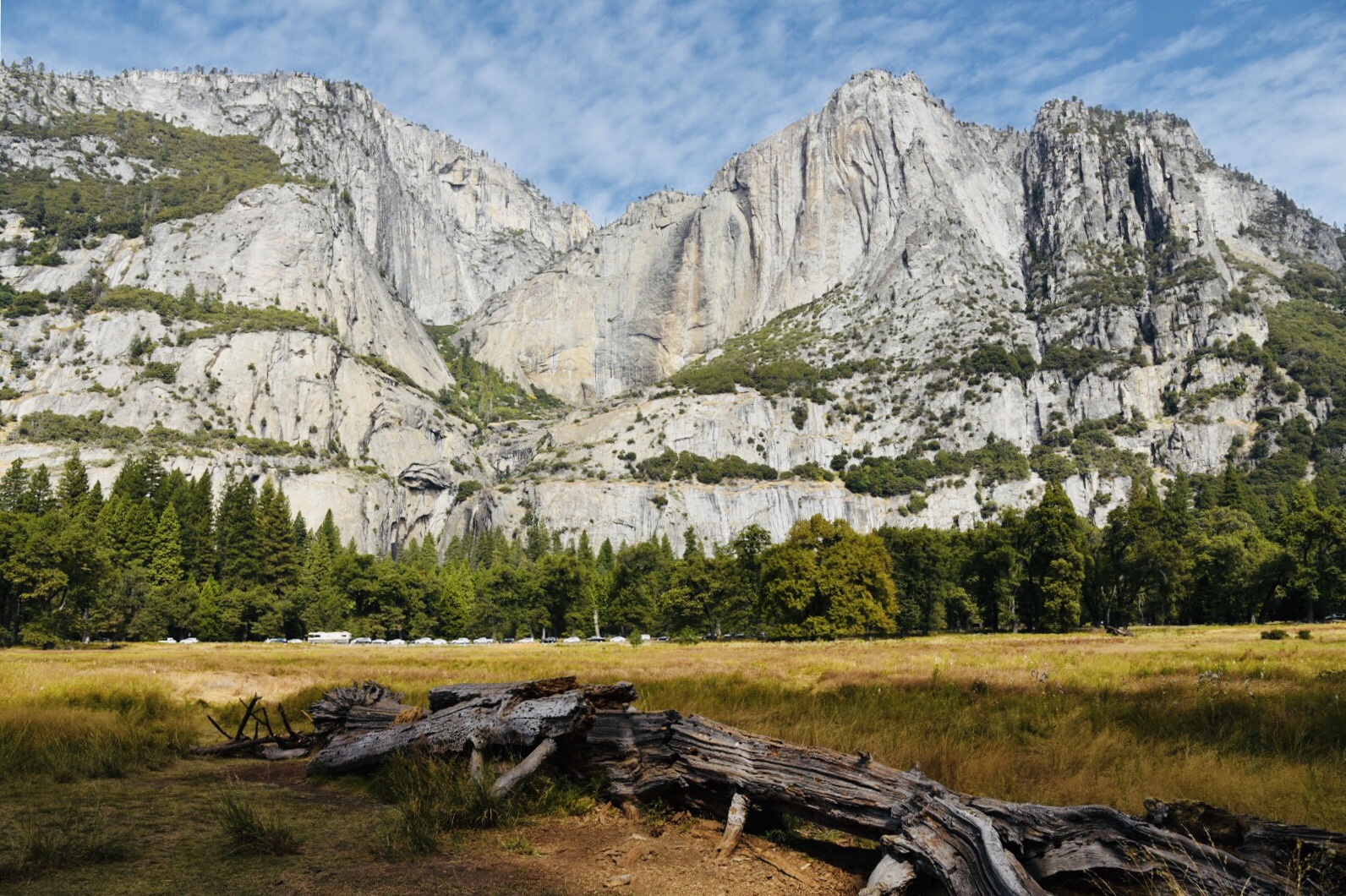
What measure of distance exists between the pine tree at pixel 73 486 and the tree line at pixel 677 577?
0.87ft

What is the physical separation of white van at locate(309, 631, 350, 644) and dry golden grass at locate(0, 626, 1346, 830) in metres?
56.5

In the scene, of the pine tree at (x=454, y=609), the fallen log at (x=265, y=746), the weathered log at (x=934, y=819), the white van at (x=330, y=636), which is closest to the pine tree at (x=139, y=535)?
the white van at (x=330, y=636)

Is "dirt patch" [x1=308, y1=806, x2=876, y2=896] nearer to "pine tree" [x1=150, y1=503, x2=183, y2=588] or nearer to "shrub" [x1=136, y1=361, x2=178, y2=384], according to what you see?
"pine tree" [x1=150, y1=503, x2=183, y2=588]

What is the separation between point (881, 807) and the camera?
7074mm

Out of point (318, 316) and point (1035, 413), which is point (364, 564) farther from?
point (1035, 413)

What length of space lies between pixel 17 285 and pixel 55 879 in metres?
226

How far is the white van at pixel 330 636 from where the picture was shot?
265ft

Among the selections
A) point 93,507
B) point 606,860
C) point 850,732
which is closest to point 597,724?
point 606,860

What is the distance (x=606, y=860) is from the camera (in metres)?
7.82

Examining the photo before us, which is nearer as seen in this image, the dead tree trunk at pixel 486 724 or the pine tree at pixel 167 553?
the dead tree trunk at pixel 486 724

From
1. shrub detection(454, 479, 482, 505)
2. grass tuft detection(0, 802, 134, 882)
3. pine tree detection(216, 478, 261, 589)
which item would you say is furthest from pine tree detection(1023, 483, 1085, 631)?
shrub detection(454, 479, 482, 505)

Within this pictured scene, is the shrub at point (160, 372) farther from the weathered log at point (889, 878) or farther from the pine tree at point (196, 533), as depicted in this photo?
the weathered log at point (889, 878)

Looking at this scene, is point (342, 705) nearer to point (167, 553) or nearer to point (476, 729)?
point (476, 729)

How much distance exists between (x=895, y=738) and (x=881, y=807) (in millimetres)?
4181
